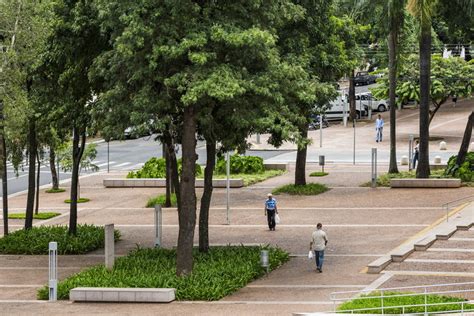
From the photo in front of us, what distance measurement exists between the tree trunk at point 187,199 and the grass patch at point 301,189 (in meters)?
18.3

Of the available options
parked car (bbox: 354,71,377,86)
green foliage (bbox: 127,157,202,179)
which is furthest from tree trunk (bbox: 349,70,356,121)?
green foliage (bbox: 127,157,202,179)

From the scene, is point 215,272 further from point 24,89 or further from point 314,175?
point 314,175

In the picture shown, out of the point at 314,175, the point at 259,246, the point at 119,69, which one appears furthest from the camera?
the point at 314,175

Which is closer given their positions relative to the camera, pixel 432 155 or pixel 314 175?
pixel 314 175

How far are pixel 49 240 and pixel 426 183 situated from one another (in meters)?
17.8

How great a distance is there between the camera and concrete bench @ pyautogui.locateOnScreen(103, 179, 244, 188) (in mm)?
53188

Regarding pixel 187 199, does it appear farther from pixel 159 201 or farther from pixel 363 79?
pixel 363 79

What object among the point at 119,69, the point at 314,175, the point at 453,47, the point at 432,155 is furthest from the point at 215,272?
the point at 453,47

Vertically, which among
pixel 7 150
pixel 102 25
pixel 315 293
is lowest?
pixel 315 293

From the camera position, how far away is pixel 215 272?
31.6 m

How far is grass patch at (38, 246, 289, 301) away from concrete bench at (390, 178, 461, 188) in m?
16.2

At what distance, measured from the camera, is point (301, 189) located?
5009 centimetres

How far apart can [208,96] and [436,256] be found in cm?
852

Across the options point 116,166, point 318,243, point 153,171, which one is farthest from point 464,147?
point 116,166
